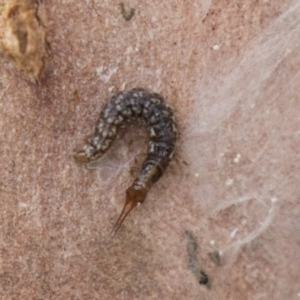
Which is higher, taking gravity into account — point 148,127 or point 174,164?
point 148,127

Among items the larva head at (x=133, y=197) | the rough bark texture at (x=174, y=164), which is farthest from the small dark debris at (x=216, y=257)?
the larva head at (x=133, y=197)

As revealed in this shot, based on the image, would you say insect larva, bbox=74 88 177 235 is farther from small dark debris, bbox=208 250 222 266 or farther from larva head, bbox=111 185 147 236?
small dark debris, bbox=208 250 222 266

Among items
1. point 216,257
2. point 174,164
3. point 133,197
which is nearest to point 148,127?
point 174,164

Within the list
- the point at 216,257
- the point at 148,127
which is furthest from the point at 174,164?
the point at 216,257

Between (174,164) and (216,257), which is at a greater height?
(174,164)

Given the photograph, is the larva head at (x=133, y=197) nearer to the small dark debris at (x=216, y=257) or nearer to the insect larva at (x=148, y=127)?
the insect larva at (x=148, y=127)

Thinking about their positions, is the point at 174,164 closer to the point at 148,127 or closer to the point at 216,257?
the point at 148,127

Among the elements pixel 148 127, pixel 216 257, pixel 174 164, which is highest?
pixel 148 127

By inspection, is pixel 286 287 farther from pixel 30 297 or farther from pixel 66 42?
pixel 66 42
